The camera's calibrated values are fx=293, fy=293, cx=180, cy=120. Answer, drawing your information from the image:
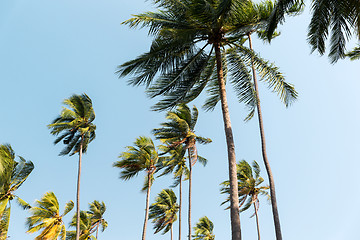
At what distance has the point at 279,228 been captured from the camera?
1284 cm

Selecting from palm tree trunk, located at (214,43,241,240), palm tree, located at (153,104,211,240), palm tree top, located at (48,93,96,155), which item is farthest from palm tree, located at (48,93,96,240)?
palm tree trunk, located at (214,43,241,240)

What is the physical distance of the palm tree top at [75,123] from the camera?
24969 millimetres

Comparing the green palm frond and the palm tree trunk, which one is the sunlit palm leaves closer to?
the green palm frond

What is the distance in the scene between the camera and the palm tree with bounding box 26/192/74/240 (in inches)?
881

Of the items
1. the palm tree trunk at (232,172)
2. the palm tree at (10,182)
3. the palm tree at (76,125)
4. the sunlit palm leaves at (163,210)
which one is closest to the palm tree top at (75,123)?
the palm tree at (76,125)

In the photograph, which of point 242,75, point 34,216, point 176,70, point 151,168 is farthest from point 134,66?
point 34,216

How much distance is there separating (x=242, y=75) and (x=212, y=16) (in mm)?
3205

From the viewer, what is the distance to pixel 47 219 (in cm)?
2323

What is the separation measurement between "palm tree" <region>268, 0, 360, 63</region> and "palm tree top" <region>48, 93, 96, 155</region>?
777 inches

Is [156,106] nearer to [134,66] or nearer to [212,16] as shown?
[134,66]

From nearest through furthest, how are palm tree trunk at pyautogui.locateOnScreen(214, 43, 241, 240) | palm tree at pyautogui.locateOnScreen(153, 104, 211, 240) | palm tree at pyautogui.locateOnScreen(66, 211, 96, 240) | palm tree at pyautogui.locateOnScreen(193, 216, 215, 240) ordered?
palm tree trunk at pyautogui.locateOnScreen(214, 43, 241, 240) → palm tree at pyautogui.locateOnScreen(153, 104, 211, 240) → palm tree at pyautogui.locateOnScreen(66, 211, 96, 240) → palm tree at pyautogui.locateOnScreen(193, 216, 215, 240)

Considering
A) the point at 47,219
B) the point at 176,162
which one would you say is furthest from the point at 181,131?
the point at 47,219

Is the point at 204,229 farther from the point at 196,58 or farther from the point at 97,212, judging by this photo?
the point at 196,58

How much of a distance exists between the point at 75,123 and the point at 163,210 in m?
15.1
